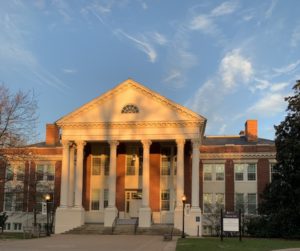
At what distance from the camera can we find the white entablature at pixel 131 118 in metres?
43.7

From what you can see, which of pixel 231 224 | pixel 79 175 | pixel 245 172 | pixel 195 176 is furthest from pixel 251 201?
pixel 231 224

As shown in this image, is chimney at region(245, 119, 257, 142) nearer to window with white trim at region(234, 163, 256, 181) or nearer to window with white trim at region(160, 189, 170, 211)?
window with white trim at region(234, 163, 256, 181)

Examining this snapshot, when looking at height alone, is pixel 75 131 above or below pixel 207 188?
above

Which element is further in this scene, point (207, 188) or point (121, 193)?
point (207, 188)

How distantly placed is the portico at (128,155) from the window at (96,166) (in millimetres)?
137

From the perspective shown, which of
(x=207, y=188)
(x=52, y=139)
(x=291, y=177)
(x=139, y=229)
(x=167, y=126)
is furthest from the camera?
(x=52, y=139)

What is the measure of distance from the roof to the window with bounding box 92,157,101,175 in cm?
1335

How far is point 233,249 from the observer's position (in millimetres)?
25203

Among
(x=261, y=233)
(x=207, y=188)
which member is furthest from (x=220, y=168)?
(x=261, y=233)

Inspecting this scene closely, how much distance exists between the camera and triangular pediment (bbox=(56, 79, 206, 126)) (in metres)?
44.2

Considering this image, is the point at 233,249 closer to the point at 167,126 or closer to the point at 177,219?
the point at 177,219

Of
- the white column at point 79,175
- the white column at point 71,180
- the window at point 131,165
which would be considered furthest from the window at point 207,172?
the white column at point 79,175

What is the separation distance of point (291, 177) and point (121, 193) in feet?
57.8

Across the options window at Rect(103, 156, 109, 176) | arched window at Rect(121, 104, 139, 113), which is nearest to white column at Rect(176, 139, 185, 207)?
arched window at Rect(121, 104, 139, 113)
